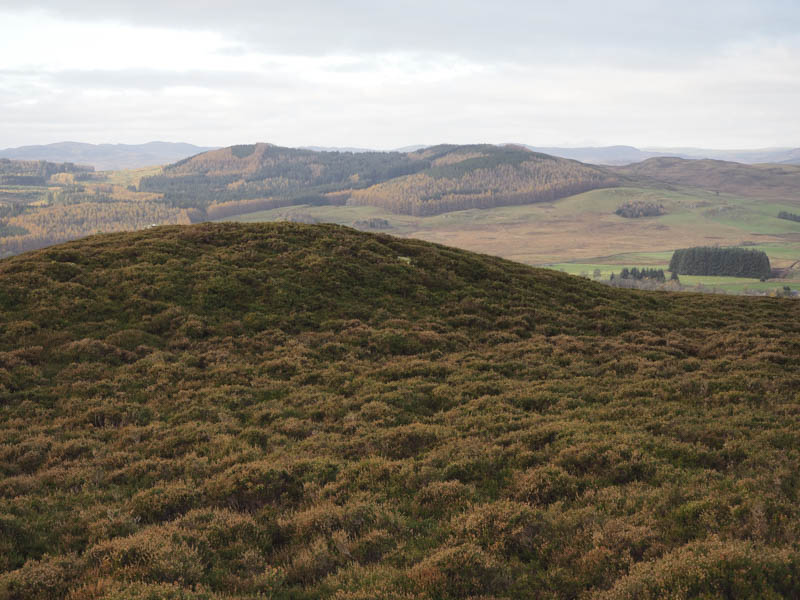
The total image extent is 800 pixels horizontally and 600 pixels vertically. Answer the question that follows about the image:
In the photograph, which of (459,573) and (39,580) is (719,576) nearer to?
(459,573)

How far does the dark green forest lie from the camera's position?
172 meters

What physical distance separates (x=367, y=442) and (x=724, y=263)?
8056 inches

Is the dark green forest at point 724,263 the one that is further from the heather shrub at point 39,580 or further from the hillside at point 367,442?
the heather shrub at point 39,580

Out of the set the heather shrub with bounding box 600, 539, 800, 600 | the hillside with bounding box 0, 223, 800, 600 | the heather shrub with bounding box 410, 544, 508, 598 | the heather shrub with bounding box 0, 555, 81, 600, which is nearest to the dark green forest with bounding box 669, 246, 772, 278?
the hillside with bounding box 0, 223, 800, 600

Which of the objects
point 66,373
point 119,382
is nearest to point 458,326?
point 119,382

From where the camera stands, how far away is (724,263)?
176 m

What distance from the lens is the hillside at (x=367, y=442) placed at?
25.4ft

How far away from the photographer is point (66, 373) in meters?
17.9

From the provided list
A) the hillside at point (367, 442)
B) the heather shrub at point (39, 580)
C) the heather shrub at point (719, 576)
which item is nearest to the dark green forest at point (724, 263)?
the hillside at point (367, 442)

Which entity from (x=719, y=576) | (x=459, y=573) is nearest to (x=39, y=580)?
(x=459, y=573)

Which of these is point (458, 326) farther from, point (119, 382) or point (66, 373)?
point (66, 373)

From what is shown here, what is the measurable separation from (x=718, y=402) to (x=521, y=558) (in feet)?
34.8

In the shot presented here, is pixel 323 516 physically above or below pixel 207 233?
below

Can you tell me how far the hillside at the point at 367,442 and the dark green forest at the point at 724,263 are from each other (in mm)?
175899
